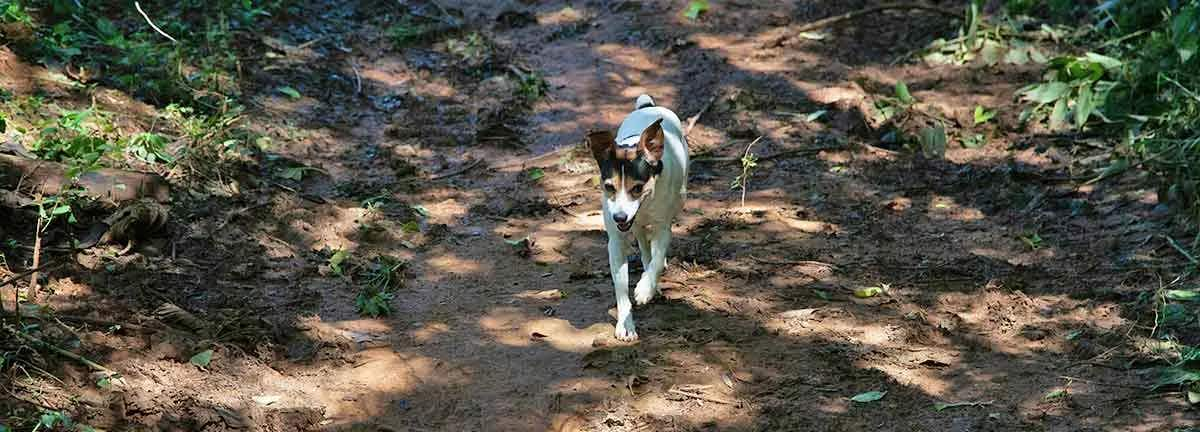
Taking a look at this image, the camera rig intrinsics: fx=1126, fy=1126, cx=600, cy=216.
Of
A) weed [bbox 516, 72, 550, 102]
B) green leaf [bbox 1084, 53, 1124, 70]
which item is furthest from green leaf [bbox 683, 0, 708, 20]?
green leaf [bbox 1084, 53, 1124, 70]

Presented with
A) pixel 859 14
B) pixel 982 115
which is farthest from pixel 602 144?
pixel 859 14

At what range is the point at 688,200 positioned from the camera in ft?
30.5

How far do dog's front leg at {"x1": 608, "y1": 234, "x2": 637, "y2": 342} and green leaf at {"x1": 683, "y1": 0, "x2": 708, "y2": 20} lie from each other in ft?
26.0

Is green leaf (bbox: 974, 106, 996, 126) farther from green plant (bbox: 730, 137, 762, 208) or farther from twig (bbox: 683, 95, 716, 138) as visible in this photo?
twig (bbox: 683, 95, 716, 138)

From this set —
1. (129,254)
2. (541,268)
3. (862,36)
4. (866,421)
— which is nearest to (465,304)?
(541,268)

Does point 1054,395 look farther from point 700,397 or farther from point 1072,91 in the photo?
point 1072,91

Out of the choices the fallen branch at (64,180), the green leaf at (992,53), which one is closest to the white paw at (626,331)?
the fallen branch at (64,180)

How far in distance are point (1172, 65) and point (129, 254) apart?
26.6ft

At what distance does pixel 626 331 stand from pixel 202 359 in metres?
2.32

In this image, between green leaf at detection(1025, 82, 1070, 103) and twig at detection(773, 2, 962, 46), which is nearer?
green leaf at detection(1025, 82, 1070, 103)

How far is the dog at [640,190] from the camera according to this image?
19.8 feet

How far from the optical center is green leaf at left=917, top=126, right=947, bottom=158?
10.3 metres

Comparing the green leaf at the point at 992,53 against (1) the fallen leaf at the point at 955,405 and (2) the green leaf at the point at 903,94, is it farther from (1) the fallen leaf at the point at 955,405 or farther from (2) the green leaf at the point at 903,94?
(1) the fallen leaf at the point at 955,405

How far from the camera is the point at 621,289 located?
6512 millimetres
